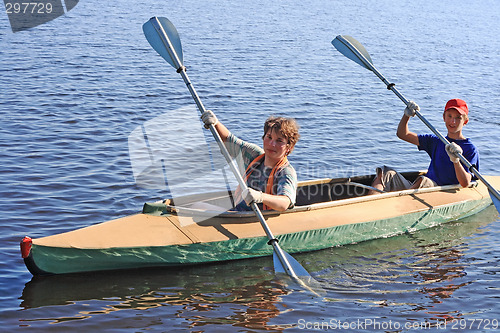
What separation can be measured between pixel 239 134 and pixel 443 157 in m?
3.53

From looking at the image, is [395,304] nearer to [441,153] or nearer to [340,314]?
[340,314]

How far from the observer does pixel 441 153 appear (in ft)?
22.2

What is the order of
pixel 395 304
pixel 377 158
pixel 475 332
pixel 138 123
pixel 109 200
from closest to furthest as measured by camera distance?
pixel 475 332, pixel 395 304, pixel 109 200, pixel 377 158, pixel 138 123

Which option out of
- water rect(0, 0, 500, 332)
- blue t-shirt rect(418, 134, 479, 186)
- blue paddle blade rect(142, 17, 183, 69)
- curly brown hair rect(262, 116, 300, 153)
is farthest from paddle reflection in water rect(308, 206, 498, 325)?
blue paddle blade rect(142, 17, 183, 69)

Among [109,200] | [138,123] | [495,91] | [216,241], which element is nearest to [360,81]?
[495,91]

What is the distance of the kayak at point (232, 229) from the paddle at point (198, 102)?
13.0 inches

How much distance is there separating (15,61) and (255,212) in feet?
28.4

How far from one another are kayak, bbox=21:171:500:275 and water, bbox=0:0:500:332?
5.5 inches

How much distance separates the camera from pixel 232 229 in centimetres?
543
